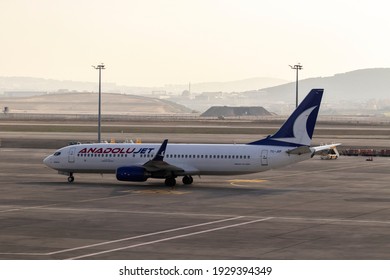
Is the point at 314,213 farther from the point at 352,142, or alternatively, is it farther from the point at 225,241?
the point at 352,142

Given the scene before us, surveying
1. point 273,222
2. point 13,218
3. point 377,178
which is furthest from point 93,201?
point 377,178

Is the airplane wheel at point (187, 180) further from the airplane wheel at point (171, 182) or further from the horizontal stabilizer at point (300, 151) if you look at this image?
the horizontal stabilizer at point (300, 151)

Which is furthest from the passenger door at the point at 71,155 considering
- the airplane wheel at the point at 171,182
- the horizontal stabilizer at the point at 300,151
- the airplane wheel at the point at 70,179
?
the horizontal stabilizer at the point at 300,151

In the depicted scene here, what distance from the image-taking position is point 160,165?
68875 millimetres

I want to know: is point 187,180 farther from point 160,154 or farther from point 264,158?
point 264,158

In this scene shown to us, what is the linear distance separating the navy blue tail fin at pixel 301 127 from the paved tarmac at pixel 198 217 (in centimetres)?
391

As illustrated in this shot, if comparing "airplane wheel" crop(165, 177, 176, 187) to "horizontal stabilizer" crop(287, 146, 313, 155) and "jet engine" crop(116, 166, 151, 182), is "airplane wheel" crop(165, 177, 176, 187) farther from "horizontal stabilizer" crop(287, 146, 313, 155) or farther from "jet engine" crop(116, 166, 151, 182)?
"horizontal stabilizer" crop(287, 146, 313, 155)

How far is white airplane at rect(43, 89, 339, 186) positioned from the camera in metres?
68.5

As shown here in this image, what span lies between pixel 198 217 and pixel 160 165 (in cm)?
1631

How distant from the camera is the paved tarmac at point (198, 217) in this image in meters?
41.2

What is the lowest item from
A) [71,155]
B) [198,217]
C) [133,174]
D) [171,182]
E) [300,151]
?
[198,217]

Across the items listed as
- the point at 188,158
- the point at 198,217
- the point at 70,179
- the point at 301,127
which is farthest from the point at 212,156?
the point at 198,217

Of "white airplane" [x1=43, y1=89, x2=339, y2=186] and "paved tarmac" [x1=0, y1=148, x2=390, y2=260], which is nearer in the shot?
"paved tarmac" [x1=0, y1=148, x2=390, y2=260]

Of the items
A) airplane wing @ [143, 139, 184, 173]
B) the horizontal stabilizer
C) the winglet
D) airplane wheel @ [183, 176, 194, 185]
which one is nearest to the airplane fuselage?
the horizontal stabilizer
